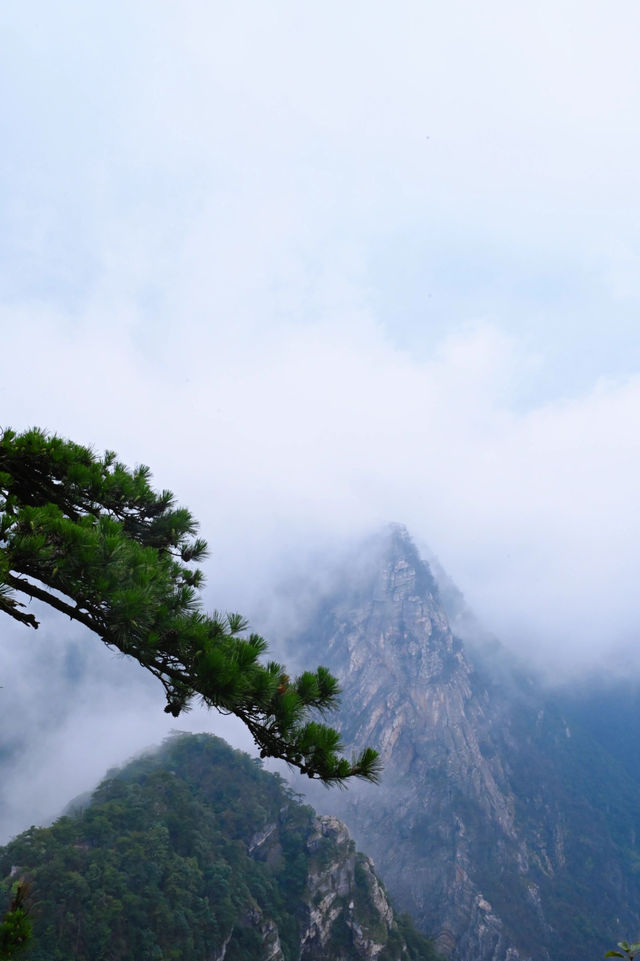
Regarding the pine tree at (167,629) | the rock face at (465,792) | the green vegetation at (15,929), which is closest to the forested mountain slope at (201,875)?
the rock face at (465,792)

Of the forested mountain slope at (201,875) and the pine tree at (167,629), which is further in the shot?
the forested mountain slope at (201,875)

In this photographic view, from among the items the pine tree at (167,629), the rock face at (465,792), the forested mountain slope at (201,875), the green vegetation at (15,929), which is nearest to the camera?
the green vegetation at (15,929)

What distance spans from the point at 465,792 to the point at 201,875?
3008 inches

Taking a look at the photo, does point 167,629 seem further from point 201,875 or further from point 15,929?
point 201,875

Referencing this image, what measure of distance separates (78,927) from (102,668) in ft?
267

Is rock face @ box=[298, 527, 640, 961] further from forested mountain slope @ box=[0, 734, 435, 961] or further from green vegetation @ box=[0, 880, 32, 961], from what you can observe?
green vegetation @ box=[0, 880, 32, 961]

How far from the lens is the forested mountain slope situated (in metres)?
29.1

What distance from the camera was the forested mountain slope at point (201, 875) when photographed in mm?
29062

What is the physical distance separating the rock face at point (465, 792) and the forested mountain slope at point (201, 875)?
21.2 metres

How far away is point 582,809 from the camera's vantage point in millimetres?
107500

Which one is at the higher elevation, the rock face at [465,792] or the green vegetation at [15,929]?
the rock face at [465,792]

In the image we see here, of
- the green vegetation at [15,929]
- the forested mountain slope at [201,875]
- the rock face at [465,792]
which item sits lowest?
the forested mountain slope at [201,875]

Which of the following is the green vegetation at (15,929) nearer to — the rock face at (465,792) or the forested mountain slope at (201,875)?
the forested mountain slope at (201,875)

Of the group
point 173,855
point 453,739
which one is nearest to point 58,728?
point 173,855
